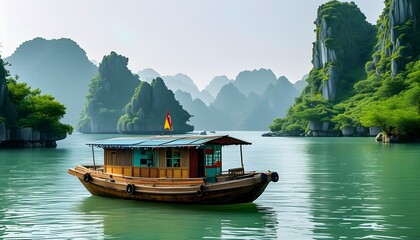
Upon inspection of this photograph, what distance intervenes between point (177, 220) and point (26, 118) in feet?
265

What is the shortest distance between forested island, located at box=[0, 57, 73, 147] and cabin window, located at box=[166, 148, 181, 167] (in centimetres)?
6599

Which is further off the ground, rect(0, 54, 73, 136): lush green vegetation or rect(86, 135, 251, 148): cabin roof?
rect(0, 54, 73, 136): lush green vegetation

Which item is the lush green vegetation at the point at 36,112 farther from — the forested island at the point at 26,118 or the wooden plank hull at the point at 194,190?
the wooden plank hull at the point at 194,190

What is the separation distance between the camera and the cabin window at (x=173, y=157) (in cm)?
2766

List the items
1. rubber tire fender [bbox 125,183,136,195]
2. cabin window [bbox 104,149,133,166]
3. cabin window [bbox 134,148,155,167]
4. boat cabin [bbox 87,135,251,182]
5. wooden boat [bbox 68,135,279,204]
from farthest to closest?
cabin window [bbox 104,149,133,166] < cabin window [bbox 134,148,155,167] < rubber tire fender [bbox 125,183,136,195] < boat cabin [bbox 87,135,251,182] < wooden boat [bbox 68,135,279,204]

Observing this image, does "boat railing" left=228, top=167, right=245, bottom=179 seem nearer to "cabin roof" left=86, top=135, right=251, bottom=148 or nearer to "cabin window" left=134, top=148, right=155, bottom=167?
"cabin roof" left=86, top=135, right=251, bottom=148

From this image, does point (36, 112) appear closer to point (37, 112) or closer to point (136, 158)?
point (37, 112)

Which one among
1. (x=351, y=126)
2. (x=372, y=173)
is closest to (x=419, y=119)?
(x=351, y=126)

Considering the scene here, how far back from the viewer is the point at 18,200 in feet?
99.6

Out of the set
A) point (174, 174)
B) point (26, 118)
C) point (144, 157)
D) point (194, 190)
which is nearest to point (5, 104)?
point (26, 118)

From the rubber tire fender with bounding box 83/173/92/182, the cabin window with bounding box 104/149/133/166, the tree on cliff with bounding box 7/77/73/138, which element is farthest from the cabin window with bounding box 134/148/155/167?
the tree on cliff with bounding box 7/77/73/138

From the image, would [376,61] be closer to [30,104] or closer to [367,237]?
[30,104]

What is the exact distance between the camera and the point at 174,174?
90.3ft

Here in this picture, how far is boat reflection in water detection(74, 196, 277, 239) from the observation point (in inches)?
803
